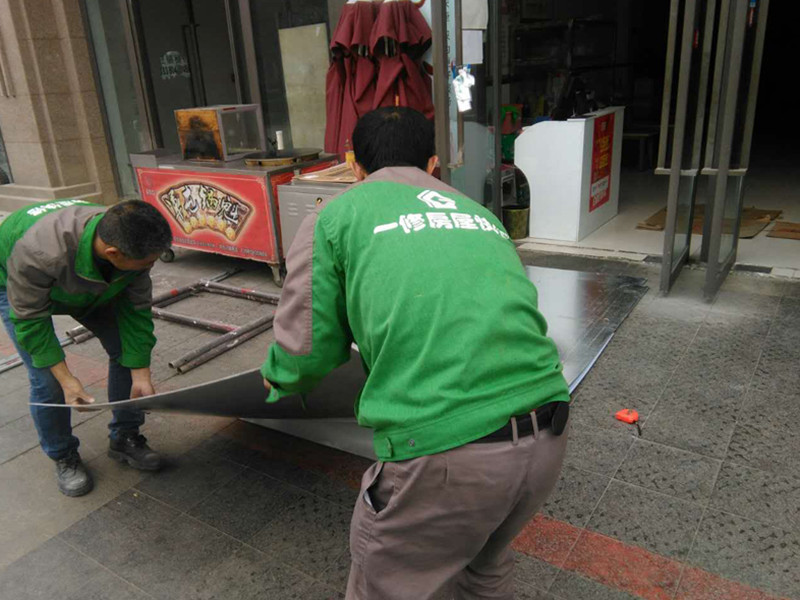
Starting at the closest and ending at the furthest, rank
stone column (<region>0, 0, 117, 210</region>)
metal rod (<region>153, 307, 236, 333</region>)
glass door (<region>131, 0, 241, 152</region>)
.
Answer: metal rod (<region>153, 307, 236, 333</region>), stone column (<region>0, 0, 117, 210</region>), glass door (<region>131, 0, 241, 152</region>)

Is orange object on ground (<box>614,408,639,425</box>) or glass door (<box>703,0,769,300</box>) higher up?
glass door (<box>703,0,769,300</box>)

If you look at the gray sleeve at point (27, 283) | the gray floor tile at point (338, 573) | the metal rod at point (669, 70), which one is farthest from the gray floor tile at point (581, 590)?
the metal rod at point (669, 70)

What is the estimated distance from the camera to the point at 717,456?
9.73ft

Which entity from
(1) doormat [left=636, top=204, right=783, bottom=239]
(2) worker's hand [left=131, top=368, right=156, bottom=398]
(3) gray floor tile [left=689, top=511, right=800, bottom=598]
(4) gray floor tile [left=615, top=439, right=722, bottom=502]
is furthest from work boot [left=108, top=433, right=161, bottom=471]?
Result: (1) doormat [left=636, top=204, right=783, bottom=239]

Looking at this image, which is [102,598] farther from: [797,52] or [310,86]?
[797,52]

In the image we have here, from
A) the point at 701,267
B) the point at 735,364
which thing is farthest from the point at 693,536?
the point at 701,267

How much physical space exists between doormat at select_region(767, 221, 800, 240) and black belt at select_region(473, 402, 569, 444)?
17.6 feet

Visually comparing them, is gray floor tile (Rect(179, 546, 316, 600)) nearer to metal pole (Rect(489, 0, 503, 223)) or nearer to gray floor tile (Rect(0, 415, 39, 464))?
gray floor tile (Rect(0, 415, 39, 464))

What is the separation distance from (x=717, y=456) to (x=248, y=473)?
2177 mm

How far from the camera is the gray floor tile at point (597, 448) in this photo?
297 centimetres

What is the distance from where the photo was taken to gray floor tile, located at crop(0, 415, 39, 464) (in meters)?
Answer: 3.39

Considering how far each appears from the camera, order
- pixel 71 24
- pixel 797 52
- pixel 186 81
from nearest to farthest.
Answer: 1. pixel 71 24
2. pixel 186 81
3. pixel 797 52

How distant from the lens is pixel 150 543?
8.77 feet

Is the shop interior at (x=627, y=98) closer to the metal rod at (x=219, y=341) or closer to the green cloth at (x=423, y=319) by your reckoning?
the metal rod at (x=219, y=341)
